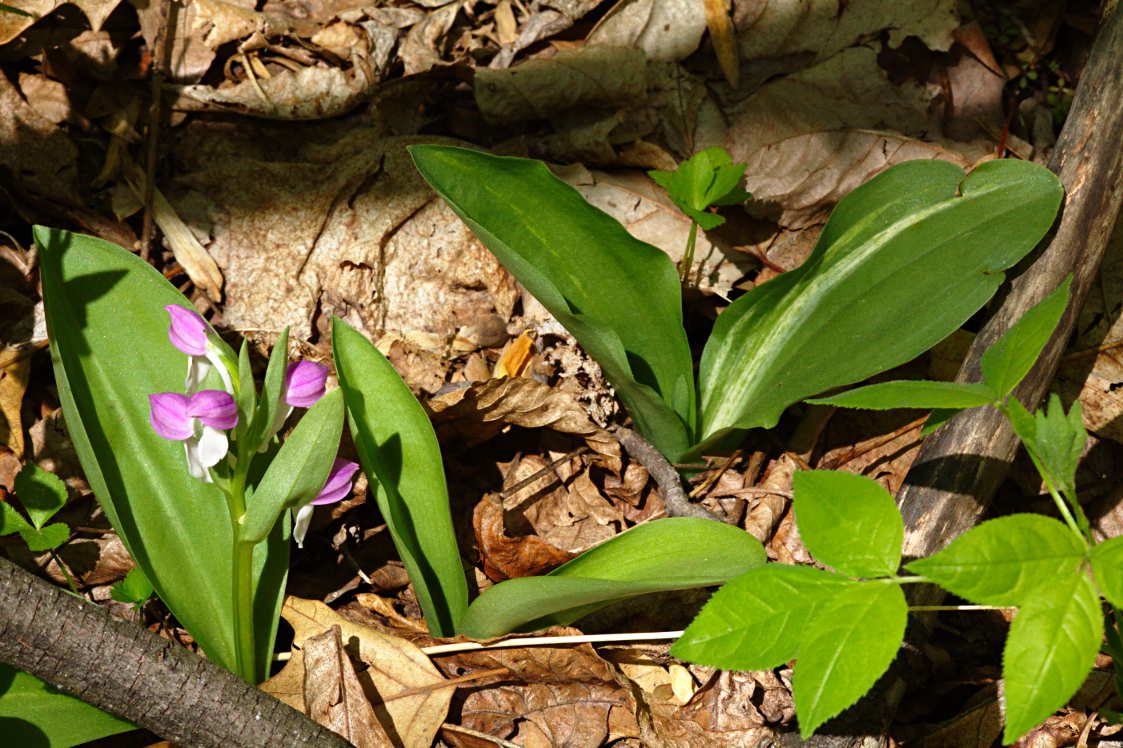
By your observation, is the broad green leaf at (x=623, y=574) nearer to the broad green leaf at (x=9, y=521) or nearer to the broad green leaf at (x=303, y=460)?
the broad green leaf at (x=303, y=460)

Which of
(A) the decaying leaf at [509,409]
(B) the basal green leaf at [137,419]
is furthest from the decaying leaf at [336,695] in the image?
(A) the decaying leaf at [509,409]

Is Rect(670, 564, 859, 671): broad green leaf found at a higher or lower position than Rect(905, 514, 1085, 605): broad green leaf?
lower

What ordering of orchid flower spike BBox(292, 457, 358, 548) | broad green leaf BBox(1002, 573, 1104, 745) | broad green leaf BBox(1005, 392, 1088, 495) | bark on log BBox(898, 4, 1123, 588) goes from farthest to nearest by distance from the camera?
bark on log BBox(898, 4, 1123, 588)
orchid flower spike BBox(292, 457, 358, 548)
broad green leaf BBox(1005, 392, 1088, 495)
broad green leaf BBox(1002, 573, 1104, 745)

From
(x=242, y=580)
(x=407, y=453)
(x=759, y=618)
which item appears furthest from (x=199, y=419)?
(x=759, y=618)

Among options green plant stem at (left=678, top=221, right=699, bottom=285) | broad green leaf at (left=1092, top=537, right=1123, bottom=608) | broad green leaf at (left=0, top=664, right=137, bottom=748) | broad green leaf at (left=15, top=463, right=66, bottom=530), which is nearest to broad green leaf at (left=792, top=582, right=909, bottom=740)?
broad green leaf at (left=1092, top=537, right=1123, bottom=608)

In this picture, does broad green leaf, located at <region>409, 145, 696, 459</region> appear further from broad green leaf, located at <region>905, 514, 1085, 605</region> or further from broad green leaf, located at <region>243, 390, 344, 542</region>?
broad green leaf, located at <region>905, 514, 1085, 605</region>

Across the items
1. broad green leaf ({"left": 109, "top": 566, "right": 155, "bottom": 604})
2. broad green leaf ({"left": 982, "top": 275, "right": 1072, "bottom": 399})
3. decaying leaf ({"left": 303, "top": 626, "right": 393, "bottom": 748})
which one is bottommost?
decaying leaf ({"left": 303, "top": 626, "right": 393, "bottom": 748})

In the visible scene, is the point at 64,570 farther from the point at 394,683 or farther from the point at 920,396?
the point at 920,396
